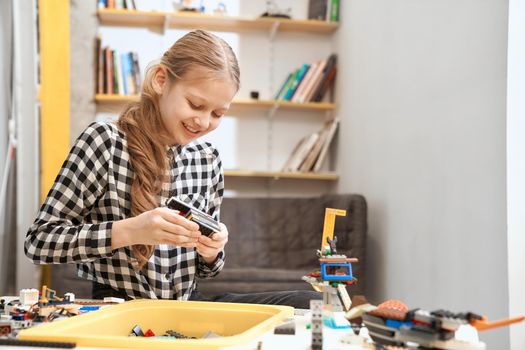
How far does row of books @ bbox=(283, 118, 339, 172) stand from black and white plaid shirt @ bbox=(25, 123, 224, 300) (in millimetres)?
2157

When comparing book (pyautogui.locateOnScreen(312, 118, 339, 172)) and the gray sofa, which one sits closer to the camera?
the gray sofa

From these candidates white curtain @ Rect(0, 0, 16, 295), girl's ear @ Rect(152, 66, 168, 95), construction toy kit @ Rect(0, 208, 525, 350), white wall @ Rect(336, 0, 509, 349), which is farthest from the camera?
white curtain @ Rect(0, 0, 16, 295)

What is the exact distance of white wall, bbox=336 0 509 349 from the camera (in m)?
1.97

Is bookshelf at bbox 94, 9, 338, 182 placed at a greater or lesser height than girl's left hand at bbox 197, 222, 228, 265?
greater

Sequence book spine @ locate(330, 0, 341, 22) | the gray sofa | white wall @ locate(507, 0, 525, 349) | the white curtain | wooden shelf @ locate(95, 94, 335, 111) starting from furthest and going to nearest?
book spine @ locate(330, 0, 341, 22) → wooden shelf @ locate(95, 94, 335, 111) → the gray sofa → the white curtain → white wall @ locate(507, 0, 525, 349)

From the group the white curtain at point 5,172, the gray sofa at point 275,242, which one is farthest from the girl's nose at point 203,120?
the white curtain at point 5,172

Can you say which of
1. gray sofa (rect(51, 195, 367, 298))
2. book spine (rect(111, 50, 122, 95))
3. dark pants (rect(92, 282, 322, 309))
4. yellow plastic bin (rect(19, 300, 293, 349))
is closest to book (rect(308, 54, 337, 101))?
gray sofa (rect(51, 195, 367, 298))

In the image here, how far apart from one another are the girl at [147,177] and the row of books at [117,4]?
2342 mm

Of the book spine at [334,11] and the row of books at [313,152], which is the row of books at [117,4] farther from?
the row of books at [313,152]

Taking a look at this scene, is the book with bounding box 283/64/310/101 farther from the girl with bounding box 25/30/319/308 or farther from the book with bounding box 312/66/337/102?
the girl with bounding box 25/30/319/308

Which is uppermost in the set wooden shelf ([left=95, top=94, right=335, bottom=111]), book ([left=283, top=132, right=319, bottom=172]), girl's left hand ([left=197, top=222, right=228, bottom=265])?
wooden shelf ([left=95, top=94, right=335, bottom=111])

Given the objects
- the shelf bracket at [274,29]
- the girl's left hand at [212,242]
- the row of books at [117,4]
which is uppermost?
the row of books at [117,4]

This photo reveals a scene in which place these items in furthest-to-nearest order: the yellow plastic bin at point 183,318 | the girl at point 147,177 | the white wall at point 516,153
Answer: the white wall at point 516,153 < the girl at point 147,177 < the yellow plastic bin at point 183,318

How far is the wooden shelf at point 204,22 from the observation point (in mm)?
3590
